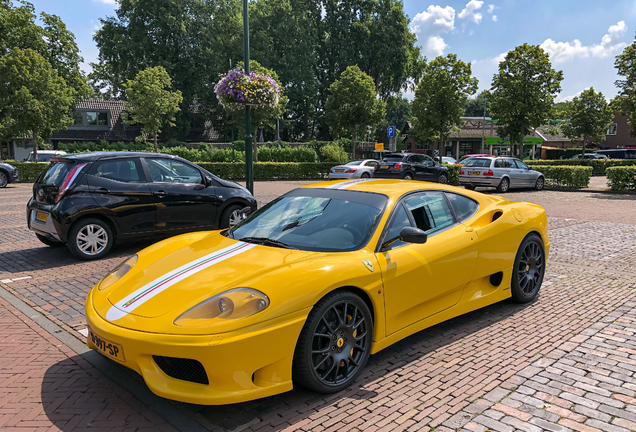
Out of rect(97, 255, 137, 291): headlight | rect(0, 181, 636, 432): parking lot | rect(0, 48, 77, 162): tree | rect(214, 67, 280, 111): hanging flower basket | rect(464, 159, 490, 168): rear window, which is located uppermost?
rect(0, 48, 77, 162): tree

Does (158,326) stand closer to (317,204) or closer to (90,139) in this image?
(317,204)

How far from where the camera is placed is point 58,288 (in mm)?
5457

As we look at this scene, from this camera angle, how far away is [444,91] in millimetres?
24562

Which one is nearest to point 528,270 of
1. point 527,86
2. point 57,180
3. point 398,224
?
point 398,224

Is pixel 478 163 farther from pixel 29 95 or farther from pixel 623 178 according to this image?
pixel 29 95

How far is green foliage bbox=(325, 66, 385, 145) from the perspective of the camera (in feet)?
104

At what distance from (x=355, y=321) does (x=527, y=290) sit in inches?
104

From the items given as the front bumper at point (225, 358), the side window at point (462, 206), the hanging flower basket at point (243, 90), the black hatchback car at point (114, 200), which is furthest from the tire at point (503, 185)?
the front bumper at point (225, 358)

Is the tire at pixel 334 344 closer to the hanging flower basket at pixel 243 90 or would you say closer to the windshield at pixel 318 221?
the windshield at pixel 318 221

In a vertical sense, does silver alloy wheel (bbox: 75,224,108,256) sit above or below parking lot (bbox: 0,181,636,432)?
above

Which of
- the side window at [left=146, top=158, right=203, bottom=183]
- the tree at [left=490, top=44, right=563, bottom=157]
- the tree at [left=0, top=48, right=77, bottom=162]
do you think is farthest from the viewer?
the tree at [left=490, top=44, right=563, bottom=157]

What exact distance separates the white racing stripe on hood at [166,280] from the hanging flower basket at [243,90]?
827 cm

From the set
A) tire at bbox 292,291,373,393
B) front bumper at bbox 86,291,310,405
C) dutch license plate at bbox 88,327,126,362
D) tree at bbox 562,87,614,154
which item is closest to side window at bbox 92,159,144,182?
dutch license plate at bbox 88,327,126,362

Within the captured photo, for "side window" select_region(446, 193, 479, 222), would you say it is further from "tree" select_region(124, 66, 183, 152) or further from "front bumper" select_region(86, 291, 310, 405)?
"tree" select_region(124, 66, 183, 152)
